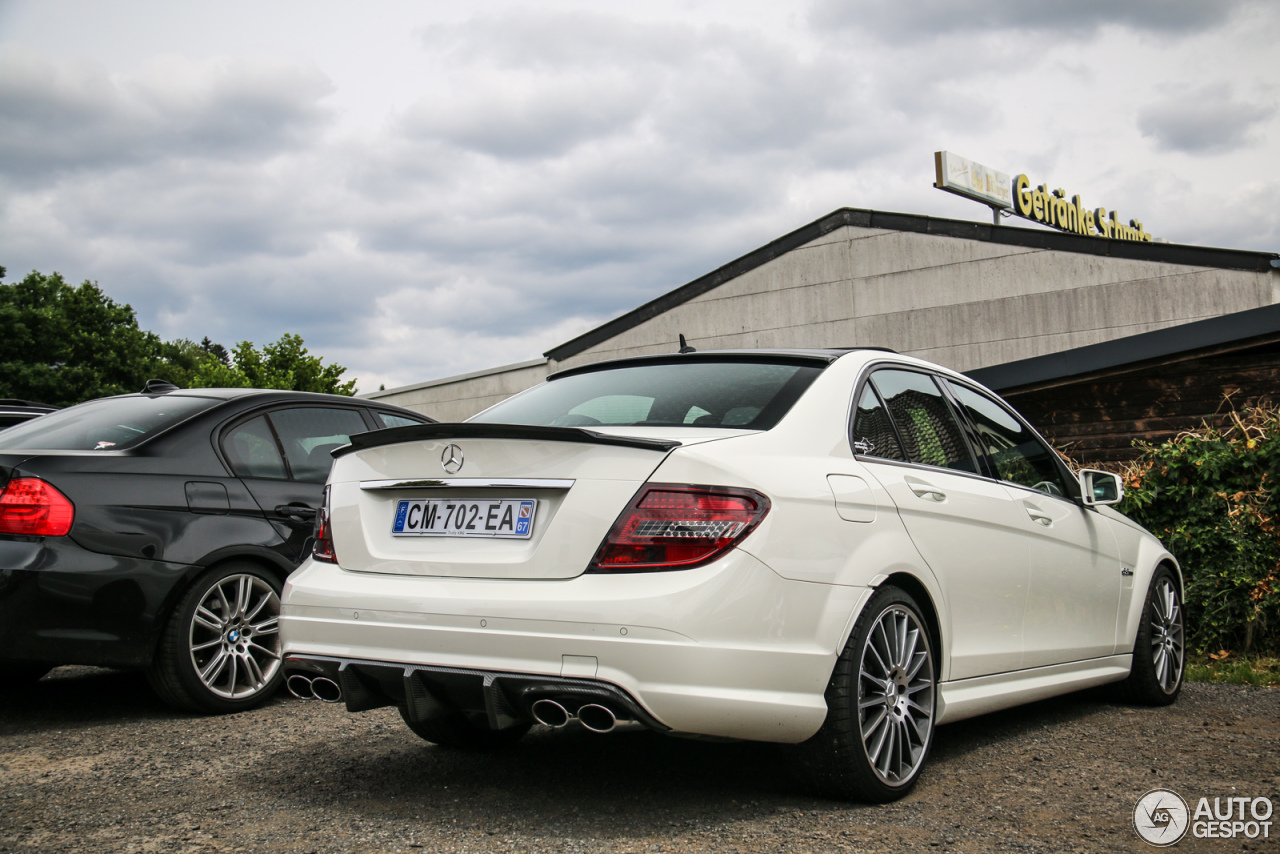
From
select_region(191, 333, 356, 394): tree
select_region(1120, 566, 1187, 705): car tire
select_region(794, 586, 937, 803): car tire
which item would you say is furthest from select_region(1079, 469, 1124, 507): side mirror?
select_region(191, 333, 356, 394): tree

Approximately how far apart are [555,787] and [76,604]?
2.35 m

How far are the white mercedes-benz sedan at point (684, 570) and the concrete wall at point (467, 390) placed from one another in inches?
1043

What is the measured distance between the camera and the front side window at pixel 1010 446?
4.66 m

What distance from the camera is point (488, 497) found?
10.6 ft

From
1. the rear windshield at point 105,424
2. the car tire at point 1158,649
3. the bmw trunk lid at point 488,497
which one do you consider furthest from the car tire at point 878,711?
the rear windshield at point 105,424

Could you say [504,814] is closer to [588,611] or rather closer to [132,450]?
[588,611]

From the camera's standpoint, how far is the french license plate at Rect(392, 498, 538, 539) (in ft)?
10.3

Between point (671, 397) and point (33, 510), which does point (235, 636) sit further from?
point (671, 397)

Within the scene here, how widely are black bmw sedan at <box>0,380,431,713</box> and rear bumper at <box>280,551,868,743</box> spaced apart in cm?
200

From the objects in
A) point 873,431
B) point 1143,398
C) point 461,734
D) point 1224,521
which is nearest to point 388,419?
point 461,734

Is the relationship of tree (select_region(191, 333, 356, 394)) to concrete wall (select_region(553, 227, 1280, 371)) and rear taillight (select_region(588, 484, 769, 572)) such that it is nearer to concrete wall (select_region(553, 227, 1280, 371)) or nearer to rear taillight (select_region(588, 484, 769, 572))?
concrete wall (select_region(553, 227, 1280, 371))

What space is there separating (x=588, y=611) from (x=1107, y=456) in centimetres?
685

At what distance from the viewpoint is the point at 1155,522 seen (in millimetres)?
7578

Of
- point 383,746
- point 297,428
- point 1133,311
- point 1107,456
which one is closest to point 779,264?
point 1133,311
